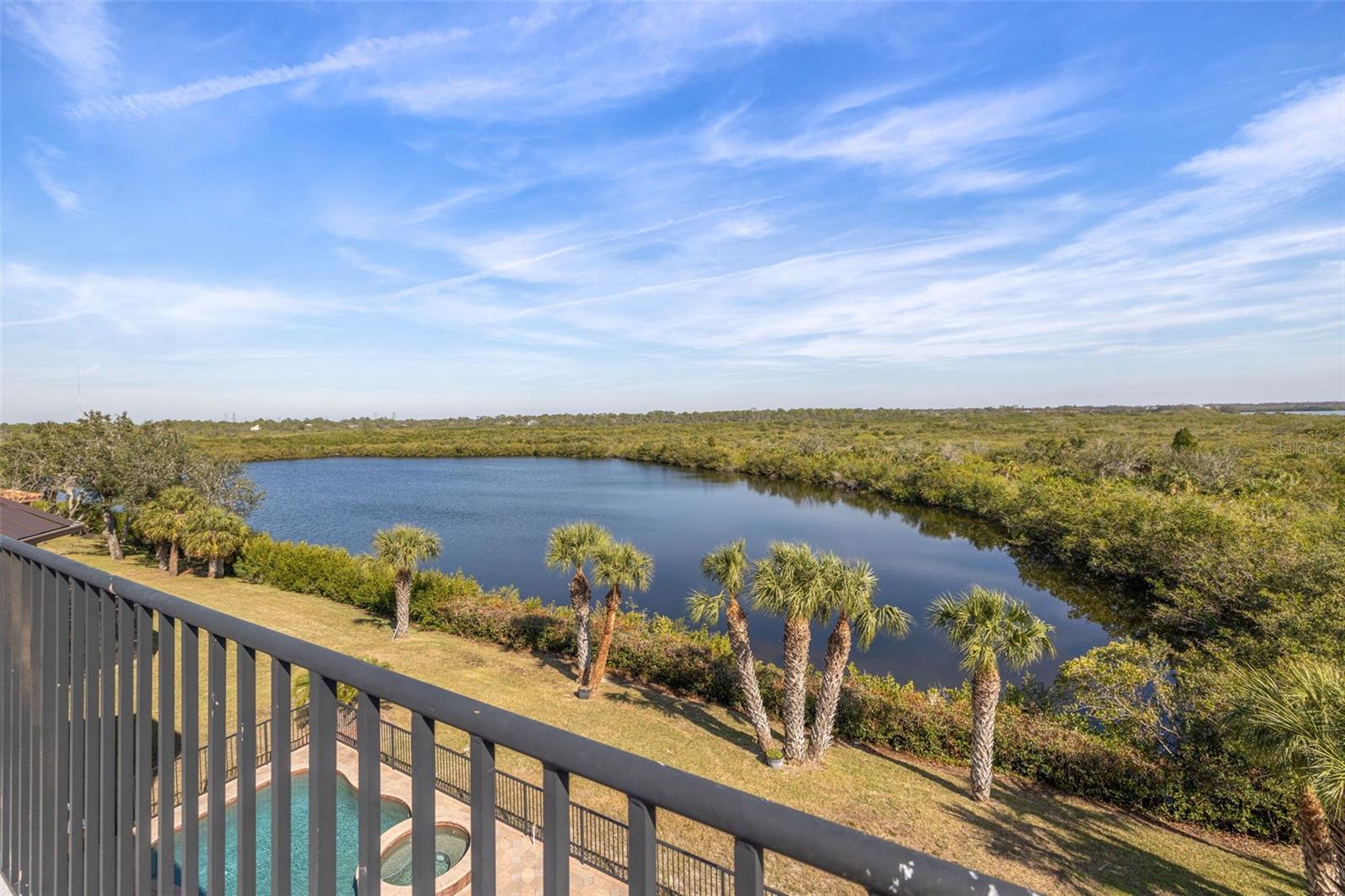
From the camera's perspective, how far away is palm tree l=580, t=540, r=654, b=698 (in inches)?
584

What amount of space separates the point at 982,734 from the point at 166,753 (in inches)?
505

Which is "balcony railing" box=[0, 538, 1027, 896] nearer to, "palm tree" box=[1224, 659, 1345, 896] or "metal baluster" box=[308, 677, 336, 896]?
"metal baluster" box=[308, 677, 336, 896]

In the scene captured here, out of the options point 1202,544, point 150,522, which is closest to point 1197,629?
point 1202,544

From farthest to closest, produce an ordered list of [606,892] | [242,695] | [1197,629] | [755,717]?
1. [1197,629]
2. [755,717]
3. [606,892]
4. [242,695]

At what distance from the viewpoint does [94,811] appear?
1954 mm

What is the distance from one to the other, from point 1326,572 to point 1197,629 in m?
5.57

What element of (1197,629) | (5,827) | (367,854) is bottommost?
(1197,629)

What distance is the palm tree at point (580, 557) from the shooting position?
607 inches

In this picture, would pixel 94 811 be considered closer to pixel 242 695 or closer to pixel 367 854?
pixel 242 695

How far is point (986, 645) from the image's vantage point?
1135 cm

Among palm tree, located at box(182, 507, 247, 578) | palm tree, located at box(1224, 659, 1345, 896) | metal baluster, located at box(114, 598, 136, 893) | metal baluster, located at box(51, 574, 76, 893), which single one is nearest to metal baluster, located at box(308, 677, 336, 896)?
metal baluster, located at box(114, 598, 136, 893)

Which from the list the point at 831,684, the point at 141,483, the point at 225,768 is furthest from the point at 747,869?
the point at 141,483

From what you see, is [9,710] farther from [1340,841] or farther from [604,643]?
[604,643]

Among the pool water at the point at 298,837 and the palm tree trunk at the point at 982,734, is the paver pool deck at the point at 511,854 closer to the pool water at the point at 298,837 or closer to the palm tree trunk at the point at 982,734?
the pool water at the point at 298,837
